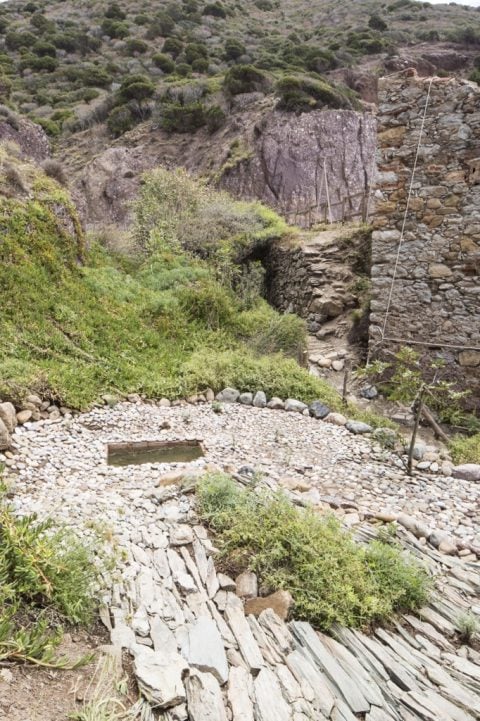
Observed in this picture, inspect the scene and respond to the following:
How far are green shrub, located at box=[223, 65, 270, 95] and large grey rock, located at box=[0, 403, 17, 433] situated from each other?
24057 mm

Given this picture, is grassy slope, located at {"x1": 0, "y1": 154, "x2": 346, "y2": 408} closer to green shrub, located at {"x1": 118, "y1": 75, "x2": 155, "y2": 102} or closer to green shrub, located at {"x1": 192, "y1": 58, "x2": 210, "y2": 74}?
green shrub, located at {"x1": 118, "y1": 75, "x2": 155, "y2": 102}

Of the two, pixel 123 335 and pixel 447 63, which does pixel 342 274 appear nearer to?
pixel 123 335

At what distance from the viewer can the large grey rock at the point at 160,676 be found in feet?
7.50

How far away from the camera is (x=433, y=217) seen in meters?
8.53

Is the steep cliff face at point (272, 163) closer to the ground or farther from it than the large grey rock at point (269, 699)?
farther from it

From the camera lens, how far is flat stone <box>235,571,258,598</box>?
3.38 meters

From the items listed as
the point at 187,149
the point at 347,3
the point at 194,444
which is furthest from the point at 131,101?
the point at 347,3

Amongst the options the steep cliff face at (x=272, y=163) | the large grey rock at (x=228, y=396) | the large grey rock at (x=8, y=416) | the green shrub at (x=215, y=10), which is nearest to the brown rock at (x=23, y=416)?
the large grey rock at (x=8, y=416)

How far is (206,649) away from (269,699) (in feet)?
1.42

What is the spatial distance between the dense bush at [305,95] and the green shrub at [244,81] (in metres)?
1.70

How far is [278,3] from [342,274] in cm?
→ 5090

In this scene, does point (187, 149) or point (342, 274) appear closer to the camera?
point (342, 274)

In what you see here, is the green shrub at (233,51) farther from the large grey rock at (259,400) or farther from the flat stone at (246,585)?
the flat stone at (246,585)

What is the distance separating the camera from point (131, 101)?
A: 1067 inches
